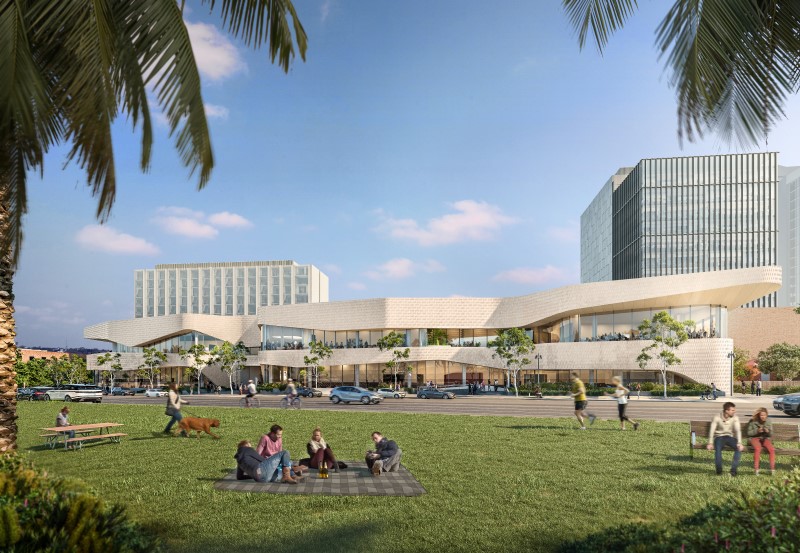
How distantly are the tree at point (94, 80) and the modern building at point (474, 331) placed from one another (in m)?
58.3

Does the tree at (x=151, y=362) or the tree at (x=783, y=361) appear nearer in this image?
the tree at (x=783, y=361)

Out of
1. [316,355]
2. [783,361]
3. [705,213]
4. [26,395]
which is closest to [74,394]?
[26,395]

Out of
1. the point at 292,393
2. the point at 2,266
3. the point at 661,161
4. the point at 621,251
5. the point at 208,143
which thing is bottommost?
the point at 292,393

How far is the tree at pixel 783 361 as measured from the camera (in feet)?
231

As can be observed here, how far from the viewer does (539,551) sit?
6617 millimetres

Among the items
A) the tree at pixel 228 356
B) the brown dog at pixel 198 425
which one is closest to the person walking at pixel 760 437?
the brown dog at pixel 198 425

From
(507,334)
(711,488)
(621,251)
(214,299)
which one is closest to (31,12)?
(711,488)

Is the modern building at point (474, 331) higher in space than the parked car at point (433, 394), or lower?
higher

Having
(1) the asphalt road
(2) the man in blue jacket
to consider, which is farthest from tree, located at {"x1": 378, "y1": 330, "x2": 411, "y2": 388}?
(2) the man in blue jacket

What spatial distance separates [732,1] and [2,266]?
33.6ft

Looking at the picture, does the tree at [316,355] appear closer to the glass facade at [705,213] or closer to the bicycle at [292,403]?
the bicycle at [292,403]

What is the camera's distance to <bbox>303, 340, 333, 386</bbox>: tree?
68.3 m

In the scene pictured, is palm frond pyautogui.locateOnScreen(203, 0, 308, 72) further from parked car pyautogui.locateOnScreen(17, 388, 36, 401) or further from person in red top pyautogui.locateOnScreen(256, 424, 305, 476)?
parked car pyautogui.locateOnScreen(17, 388, 36, 401)

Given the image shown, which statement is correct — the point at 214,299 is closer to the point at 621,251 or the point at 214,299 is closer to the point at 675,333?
the point at 621,251
